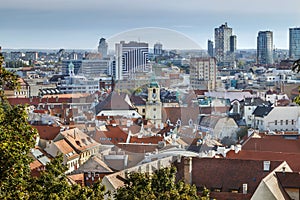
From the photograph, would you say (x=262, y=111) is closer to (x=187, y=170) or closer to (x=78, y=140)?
(x=78, y=140)

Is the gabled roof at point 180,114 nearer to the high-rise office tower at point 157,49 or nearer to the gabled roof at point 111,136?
the high-rise office tower at point 157,49

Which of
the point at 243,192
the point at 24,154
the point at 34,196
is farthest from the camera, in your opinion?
the point at 243,192

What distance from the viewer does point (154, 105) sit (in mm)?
44844

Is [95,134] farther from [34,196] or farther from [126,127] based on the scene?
[34,196]

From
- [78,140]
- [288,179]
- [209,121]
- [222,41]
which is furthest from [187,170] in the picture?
[222,41]

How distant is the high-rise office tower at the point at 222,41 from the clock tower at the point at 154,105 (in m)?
110

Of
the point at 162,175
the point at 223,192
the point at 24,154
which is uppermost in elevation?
the point at 24,154

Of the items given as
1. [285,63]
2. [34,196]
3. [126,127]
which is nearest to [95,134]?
[126,127]

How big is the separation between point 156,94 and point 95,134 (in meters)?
11.4

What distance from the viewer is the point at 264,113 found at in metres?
45.0

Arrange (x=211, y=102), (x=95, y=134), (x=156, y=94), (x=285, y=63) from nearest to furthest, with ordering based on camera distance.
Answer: (x=95, y=134), (x=156, y=94), (x=211, y=102), (x=285, y=63)

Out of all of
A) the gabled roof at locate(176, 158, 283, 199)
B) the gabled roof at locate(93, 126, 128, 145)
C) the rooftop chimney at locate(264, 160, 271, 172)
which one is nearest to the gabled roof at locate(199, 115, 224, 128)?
the gabled roof at locate(93, 126, 128, 145)

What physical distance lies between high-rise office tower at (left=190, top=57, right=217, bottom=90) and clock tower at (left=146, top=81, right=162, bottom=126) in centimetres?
1941

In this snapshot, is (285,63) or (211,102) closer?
(211,102)
